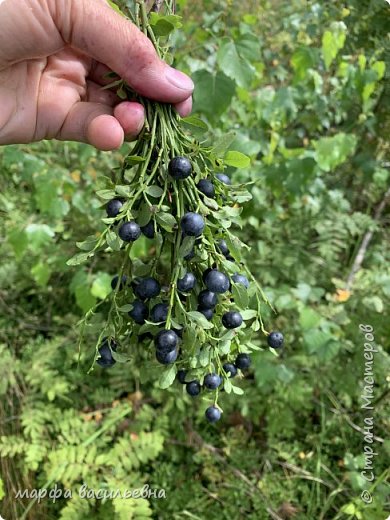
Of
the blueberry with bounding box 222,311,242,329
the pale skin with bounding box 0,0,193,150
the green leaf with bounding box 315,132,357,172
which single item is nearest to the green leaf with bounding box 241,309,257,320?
the blueberry with bounding box 222,311,242,329

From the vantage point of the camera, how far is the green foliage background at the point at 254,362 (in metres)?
1.66

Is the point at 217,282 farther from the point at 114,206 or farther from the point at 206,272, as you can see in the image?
the point at 114,206

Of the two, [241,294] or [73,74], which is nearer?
[241,294]

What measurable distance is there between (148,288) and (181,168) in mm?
193

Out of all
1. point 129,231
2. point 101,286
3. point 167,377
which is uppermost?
point 129,231

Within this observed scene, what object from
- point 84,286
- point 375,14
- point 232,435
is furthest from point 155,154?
point 232,435

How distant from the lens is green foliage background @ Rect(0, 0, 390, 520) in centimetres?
166

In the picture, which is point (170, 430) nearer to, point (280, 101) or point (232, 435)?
point (232, 435)

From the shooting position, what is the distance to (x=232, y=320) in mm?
771

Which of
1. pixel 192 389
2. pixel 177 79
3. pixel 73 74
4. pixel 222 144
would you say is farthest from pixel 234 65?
pixel 192 389

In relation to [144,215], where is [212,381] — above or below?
below

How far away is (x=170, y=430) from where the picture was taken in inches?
76.5

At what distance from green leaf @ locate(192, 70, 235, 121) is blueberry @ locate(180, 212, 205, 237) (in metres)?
0.92

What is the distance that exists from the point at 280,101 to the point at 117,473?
145 centimetres
